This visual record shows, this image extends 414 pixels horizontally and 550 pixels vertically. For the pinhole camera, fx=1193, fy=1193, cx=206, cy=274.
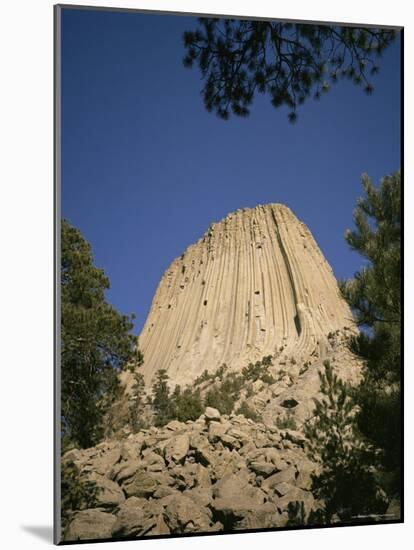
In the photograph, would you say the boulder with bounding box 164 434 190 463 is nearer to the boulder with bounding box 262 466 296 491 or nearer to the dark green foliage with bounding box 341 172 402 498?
the boulder with bounding box 262 466 296 491

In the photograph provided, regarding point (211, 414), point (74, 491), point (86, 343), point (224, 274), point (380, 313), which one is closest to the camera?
point (74, 491)

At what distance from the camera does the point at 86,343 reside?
27.8 ft

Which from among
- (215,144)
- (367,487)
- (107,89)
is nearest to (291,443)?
(367,487)

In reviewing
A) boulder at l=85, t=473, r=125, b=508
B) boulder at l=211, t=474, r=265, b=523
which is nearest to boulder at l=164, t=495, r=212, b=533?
boulder at l=211, t=474, r=265, b=523

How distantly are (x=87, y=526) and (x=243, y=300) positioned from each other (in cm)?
205

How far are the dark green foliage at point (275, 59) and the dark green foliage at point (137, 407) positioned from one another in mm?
2126

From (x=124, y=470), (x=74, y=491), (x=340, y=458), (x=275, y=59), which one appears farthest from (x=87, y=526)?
(x=275, y=59)

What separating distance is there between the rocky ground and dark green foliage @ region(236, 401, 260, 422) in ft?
0.12

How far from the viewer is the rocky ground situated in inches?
326

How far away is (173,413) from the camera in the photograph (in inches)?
339

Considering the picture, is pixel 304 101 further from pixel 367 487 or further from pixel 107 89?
pixel 367 487

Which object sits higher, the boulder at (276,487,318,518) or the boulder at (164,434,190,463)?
the boulder at (164,434,190,463)

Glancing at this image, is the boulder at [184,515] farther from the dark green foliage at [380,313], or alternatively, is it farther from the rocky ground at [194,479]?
the dark green foliage at [380,313]

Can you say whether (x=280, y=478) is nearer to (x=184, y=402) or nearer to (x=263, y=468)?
(x=263, y=468)
